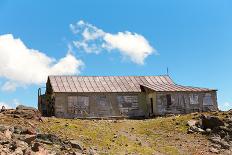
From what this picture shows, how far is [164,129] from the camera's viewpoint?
4069 cm

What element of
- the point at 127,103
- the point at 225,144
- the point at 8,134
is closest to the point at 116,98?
the point at 127,103

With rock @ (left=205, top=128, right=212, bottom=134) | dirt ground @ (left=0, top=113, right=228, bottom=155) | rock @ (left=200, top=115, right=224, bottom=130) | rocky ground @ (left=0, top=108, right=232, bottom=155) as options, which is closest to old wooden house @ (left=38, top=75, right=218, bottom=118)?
rocky ground @ (left=0, top=108, right=232, bottom=155)

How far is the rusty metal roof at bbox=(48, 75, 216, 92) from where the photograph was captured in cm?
5272

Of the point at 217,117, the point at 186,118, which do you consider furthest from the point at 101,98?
the point at 217,117

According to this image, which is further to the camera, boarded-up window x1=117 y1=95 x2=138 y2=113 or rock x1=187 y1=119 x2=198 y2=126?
boarded-up window x1=117 y1=95 x2=138 y2=113

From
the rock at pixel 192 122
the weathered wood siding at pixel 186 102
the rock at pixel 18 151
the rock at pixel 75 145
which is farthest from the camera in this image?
the weathered wood siding at pixel 186 102

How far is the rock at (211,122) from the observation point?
4053 cm

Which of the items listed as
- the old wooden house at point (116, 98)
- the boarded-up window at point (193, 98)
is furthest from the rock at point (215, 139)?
the boarded-up window at point (193, 98)

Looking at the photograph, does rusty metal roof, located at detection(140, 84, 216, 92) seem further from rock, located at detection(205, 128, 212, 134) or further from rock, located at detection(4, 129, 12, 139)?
rock, located at detection(4, 129, 12, 139)

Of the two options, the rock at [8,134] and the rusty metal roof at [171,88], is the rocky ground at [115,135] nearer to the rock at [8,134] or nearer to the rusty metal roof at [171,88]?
the rock at [8,134]

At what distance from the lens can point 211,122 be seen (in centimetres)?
4078

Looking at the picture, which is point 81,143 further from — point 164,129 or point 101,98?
point 101,98

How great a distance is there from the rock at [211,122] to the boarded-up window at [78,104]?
1564 centimetres

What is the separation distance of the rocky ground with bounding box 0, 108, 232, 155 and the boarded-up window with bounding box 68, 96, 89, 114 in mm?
8230
